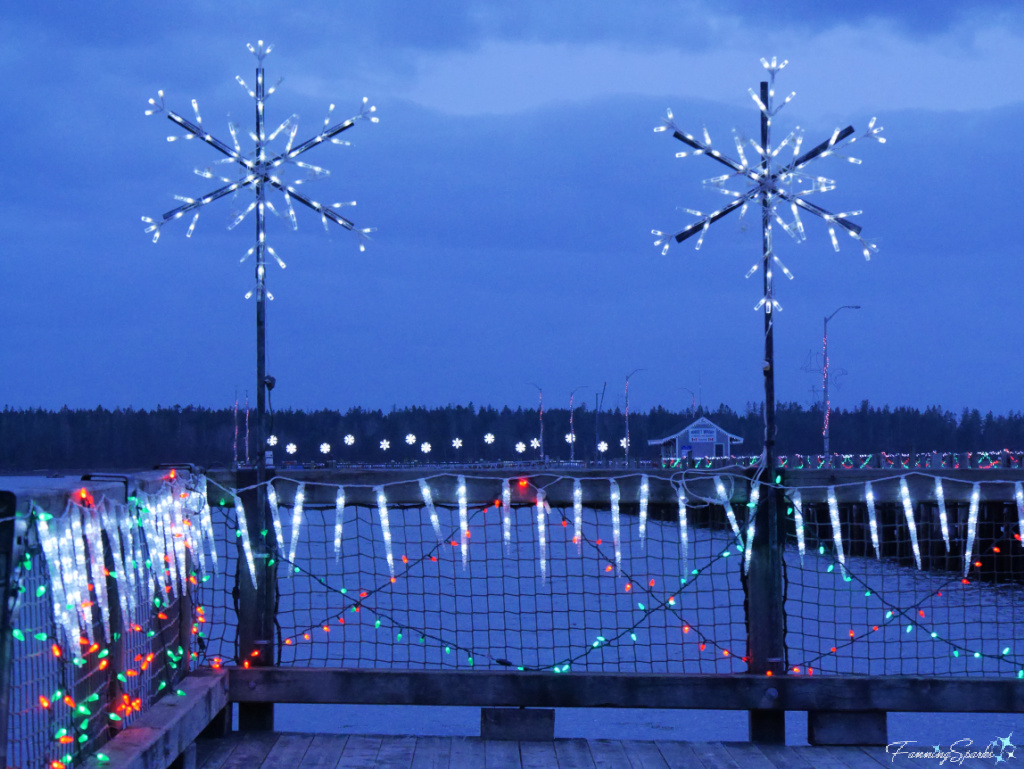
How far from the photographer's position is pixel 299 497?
6.05 meters

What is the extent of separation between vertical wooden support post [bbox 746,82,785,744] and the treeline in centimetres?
11194

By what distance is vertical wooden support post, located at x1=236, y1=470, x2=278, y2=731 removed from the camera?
19.8ft

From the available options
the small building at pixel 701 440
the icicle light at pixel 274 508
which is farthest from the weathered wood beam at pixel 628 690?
the small building at pixel 701 440

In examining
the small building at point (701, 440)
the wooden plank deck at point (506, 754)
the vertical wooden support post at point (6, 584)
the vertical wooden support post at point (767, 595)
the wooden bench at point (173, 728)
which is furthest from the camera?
the small building at point (701, 440)

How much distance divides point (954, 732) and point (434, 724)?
765 cm

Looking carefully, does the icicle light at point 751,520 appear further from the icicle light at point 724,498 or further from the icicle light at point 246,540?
the icicle light at point 246,540

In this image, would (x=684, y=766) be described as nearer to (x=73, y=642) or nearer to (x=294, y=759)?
(x=294, y=759)

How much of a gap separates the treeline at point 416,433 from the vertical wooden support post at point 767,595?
367 ft

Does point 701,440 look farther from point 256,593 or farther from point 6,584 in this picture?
point 6,584

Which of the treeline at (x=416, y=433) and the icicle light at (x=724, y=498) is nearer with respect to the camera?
the icicle light at (x=724, y=498)

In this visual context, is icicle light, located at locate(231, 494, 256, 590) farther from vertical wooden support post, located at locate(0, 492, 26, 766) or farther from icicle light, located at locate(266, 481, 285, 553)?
vertical wooden support post, located at locate(0, 492, 26, 766)

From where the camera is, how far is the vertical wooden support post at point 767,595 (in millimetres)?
5840

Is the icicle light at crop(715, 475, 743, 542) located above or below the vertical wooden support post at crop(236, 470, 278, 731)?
above

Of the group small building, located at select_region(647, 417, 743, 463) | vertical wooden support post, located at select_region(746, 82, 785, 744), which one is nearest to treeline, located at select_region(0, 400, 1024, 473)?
small building, located at select_region(647, 417, 743, 463)
